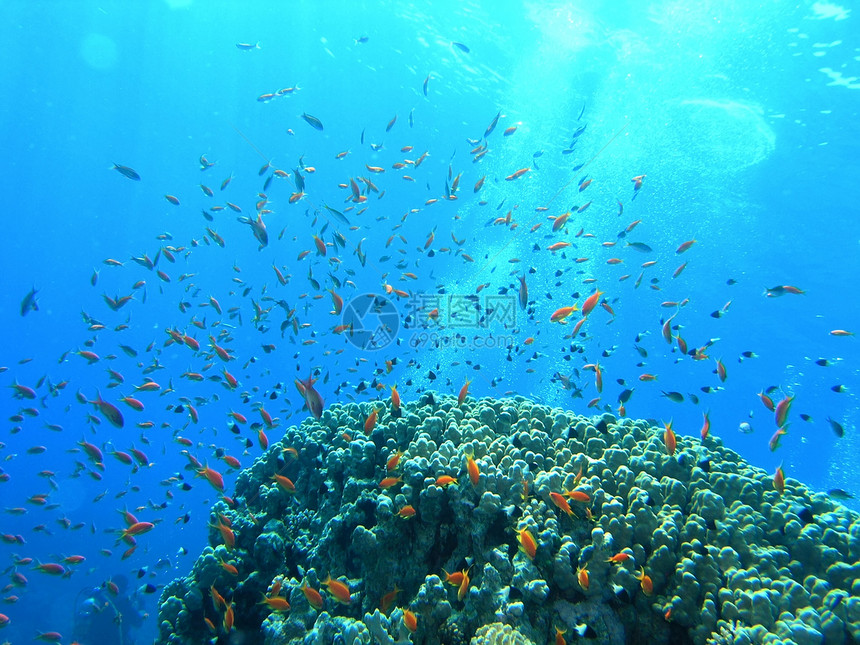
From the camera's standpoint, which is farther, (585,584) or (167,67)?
(167,67)

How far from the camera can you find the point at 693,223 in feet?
114

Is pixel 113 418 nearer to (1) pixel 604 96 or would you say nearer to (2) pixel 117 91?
(1) pixel 604 96

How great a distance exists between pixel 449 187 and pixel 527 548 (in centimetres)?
786

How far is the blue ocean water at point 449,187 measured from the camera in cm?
1630

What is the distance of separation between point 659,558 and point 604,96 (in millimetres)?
29461

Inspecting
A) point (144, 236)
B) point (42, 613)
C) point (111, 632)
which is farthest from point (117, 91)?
point (111, 632)

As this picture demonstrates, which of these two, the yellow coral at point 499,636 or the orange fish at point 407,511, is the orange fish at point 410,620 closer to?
the yellow coral at point 499,636

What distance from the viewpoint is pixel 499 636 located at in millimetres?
2988

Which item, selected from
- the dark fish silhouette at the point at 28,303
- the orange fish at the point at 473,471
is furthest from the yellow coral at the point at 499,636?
the dark fish silhouette at the point at 28,303

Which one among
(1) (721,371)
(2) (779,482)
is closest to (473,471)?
(2) (779,482)

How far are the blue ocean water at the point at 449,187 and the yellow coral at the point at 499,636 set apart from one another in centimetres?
545

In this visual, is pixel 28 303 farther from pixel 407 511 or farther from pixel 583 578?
A: pixel 583 578

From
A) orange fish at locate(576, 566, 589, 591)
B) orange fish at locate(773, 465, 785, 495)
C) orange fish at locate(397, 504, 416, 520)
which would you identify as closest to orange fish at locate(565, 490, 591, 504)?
orange fish at locate(576, 566, 589, 591)

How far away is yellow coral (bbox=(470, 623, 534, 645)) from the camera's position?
292cm
